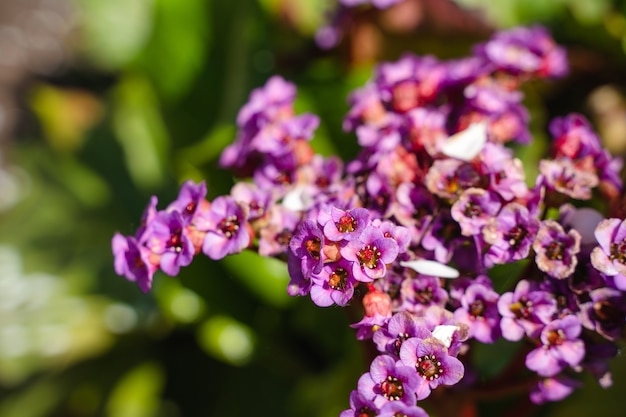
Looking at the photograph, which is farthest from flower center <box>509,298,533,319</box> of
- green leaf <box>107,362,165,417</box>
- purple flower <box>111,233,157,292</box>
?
green leaf <box>107,362,165,417</box>

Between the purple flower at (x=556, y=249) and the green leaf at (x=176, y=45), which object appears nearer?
the purple flower at (x=556, y=249)

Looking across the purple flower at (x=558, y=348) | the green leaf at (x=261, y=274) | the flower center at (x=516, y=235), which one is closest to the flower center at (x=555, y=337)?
the purple flower at (x=558, y=348)

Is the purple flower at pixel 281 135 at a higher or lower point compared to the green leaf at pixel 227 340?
higher

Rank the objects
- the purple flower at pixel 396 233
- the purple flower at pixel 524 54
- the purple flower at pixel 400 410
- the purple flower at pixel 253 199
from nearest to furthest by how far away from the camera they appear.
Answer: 1. the purple flower at pixel 400 410
2. the purple flower at pixel 396 233
3. the purple flower at pixel 253 199
4. the purple flower at pixel 524 54

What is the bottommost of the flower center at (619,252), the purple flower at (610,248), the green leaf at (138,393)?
the green leaf at (138,393)

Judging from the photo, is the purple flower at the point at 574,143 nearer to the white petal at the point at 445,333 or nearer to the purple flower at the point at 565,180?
the purple flower at the point at 565,180

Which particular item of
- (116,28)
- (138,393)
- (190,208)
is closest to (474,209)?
(190,208)
